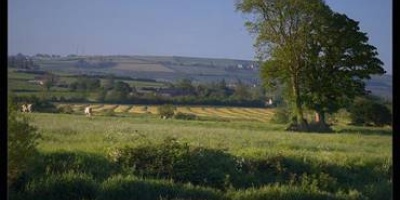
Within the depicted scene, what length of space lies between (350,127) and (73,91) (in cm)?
147

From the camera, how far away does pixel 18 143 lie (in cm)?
226

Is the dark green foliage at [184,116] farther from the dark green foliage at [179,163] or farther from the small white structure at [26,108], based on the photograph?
the small white structure at [26,108]

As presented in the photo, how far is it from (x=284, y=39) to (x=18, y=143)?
56.1 inches

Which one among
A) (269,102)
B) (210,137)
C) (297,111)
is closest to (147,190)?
(210,137)

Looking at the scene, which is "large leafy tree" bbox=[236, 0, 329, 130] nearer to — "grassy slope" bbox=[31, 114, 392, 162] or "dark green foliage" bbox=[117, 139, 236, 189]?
"grassy slope" bbox=[31, 114, 392, 162]

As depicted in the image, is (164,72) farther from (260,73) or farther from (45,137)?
(45,137)

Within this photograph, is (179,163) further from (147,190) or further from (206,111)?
(206,111)

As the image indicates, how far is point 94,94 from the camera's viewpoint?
2477 millimetres

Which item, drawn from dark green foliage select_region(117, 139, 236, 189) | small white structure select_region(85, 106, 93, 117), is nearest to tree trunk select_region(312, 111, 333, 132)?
dark green foliage select_region(117, 139, 236, 189)

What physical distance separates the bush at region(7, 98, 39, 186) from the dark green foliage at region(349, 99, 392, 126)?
1639mm

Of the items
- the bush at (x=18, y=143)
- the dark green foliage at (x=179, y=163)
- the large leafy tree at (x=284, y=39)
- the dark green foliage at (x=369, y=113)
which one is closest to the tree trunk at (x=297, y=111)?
the large leafy tree at (x=284, y=39)

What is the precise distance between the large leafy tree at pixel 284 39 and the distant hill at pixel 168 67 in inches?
3.6
